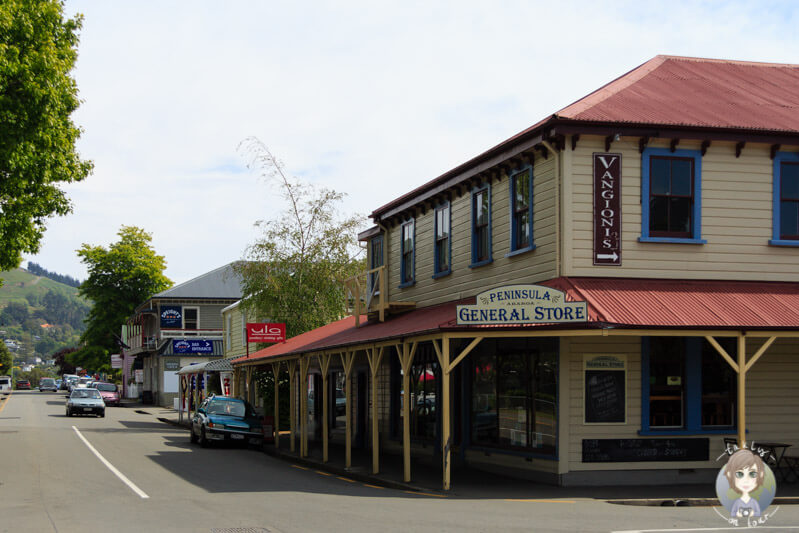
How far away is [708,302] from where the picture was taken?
15.9 m

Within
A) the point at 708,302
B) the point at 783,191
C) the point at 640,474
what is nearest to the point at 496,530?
the point at 640,474

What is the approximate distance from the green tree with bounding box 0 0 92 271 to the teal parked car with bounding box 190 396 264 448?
7.64 metres

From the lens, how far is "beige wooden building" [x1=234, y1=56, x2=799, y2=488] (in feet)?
50.3

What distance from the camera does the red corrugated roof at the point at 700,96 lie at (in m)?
17.0

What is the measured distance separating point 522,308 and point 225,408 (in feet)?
53.5

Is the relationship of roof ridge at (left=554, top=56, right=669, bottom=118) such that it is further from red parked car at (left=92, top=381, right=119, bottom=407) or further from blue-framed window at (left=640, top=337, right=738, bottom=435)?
red parked car at (left=92, top=381, right=119, bottom=407)

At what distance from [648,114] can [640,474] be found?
6713 millimetres

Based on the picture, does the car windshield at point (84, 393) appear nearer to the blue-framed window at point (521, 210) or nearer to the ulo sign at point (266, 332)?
the ulo sign at point (266, 332)

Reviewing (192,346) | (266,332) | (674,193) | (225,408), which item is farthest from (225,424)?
(192,346)

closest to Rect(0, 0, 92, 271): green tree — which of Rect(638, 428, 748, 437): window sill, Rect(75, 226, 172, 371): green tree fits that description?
Rect(638, 428, 748, 437): window sill

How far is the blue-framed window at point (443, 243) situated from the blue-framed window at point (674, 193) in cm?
586

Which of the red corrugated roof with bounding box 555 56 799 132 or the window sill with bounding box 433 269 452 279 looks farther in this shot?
the window sill with bounding box 433 269 452 279

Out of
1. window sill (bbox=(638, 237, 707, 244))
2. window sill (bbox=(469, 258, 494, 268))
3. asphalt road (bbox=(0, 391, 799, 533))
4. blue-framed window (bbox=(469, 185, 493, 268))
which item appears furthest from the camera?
blue-framed window (bbox=(469, 185, 493, 268))

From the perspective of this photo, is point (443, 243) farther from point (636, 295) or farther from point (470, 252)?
point (636, 295)
